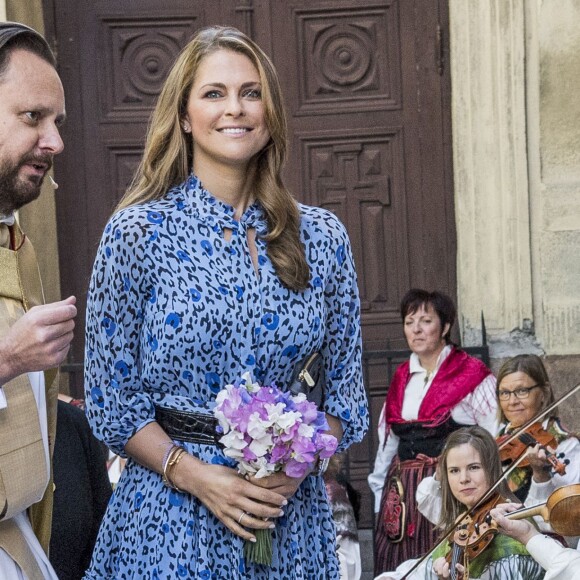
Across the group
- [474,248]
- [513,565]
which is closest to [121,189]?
[474,248]

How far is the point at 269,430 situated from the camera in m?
2.85

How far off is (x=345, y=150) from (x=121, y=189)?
4.81 ft

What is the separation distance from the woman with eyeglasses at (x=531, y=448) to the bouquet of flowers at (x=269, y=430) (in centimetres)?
253

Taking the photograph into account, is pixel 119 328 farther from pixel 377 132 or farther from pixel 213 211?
pixel 377 132

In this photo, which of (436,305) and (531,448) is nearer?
(531,448)

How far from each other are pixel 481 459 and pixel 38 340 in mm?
3294

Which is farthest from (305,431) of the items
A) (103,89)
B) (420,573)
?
(103,89)

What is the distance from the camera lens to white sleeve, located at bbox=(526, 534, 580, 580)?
15.8ft

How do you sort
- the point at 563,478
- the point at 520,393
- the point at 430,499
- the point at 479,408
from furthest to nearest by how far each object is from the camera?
the point at 479,408 → the point at 520,393 → the point at 430,499 → the point at 563,478

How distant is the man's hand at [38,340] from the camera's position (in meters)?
2.52

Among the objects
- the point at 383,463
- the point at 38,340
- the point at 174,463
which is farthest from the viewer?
the point at 383,463

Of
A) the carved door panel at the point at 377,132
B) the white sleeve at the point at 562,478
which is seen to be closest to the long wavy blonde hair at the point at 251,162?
the white sleeve at the point at 562,478

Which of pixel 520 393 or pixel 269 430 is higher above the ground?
pixel 269 430

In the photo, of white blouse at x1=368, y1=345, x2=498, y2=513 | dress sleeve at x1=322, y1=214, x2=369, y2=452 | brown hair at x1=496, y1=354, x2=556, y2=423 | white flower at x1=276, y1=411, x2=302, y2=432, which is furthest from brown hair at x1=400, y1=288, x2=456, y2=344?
white flower at x1=276, y1=411, x2=302, y2=432
